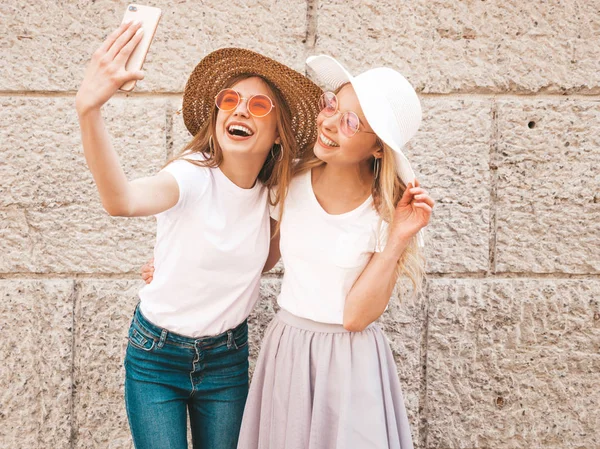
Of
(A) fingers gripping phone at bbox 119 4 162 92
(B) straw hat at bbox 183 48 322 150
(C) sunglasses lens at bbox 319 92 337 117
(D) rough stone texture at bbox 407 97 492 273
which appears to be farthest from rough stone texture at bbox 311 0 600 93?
(A) fingers gripping phone at bbox 119 4 162 92

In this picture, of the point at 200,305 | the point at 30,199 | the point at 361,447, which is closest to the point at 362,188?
the point at 200,305

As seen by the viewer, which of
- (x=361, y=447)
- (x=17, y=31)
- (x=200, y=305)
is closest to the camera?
(x=361, y=447)

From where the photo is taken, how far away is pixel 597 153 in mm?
2775

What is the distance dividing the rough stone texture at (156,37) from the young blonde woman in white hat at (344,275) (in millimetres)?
869

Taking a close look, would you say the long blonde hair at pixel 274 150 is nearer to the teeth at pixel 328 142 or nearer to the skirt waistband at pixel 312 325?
the teeth at pixel 328 142

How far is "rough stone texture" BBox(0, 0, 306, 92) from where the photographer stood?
275 cm

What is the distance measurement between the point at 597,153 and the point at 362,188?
4.98ft

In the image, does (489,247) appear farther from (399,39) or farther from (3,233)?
(3,233)

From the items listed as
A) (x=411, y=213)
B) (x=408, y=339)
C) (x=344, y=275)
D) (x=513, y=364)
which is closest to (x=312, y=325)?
(x=344, y=275)

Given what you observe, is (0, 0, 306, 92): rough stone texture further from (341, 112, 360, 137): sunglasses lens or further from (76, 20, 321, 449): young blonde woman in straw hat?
(341, 112, 360, 137): sunglasses lens

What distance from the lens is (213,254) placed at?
1893 millimetres

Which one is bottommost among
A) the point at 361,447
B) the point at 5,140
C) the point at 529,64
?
the point at 361,447

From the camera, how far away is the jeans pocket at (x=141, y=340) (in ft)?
6.35

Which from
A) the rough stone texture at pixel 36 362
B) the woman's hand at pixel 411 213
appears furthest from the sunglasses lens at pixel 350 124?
the rough stone texture at pixel 36 362
